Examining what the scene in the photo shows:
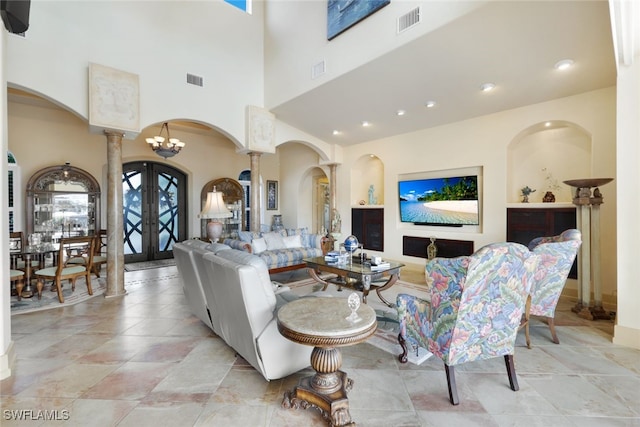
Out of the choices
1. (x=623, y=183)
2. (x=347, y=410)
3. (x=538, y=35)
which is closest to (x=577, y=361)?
(x=623, y=183)

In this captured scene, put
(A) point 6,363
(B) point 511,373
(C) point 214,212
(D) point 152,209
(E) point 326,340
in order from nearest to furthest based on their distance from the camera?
(E) point 326,340
(B) point 511,373
(A) point 6,363
(C) point 214,212
(D) point 152,209

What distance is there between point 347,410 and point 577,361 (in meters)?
2.15

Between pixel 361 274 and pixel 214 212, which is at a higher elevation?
pixel 214 212

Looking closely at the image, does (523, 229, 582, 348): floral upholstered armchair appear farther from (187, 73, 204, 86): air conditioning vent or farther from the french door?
the french door

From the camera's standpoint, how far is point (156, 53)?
192 inches

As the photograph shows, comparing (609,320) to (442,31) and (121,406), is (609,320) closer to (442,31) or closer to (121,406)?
(442,31)

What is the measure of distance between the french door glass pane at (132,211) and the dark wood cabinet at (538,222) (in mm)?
7991

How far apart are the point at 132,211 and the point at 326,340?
7.23 m

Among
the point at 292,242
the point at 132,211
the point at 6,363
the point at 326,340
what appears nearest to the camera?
the point at 326,340

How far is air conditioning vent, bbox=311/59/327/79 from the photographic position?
493 cm

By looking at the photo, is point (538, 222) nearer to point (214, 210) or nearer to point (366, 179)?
point (366, 179)

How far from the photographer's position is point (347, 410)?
174 centimetres

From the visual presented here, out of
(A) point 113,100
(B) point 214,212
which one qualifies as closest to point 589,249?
(B) point 214,212

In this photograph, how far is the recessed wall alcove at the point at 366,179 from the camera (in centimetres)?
766
